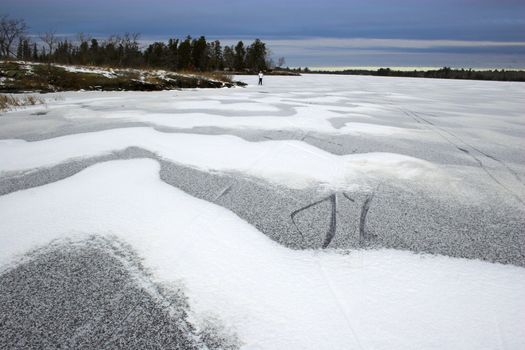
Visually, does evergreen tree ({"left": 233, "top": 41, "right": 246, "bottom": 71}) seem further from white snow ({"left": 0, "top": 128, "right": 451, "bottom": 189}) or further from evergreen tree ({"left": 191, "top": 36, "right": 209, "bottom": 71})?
white snow ({"left": 0, "top": 128, "right": 451, "bottom": 189})

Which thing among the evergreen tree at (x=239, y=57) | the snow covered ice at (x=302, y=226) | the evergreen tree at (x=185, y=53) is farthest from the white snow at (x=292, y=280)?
the evergreen tree at (x=239, y=57)

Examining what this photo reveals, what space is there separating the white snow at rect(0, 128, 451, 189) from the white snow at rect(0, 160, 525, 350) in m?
1.12

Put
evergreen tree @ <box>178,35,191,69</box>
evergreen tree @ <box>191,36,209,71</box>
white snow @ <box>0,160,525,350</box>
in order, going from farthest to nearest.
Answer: evergreen tree @ <box>178,35,191,69</box>
evergreen tree @ <box>191,36,209,71</box>
white snow @ <box>0,160,525,350</box>

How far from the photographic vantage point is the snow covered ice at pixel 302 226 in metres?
1.50

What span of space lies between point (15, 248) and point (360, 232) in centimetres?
226

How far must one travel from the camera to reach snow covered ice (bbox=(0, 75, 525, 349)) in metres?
1.50

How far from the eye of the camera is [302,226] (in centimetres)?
240

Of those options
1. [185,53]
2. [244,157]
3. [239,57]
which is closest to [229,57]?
[239,57]

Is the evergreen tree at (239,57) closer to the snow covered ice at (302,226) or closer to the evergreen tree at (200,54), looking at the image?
the evergreen tree at (200,54)

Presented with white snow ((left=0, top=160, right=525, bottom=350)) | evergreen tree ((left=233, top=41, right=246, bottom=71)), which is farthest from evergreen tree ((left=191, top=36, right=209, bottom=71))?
white snow ((left=0, top=160, right=525, bottom=350))

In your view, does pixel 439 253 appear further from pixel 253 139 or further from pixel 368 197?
pixel 253 139

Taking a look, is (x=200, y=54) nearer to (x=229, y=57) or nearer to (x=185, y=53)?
(x=185, y=53)

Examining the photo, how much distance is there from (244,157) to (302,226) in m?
1.89

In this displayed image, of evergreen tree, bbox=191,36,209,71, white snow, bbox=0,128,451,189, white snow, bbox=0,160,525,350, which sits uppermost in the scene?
evergreen tree, bbox=191,36,209,71
